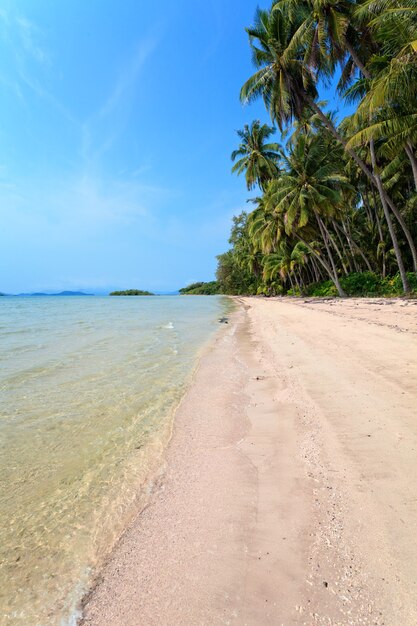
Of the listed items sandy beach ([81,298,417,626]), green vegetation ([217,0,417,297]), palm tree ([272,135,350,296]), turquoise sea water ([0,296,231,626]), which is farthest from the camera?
palm tree ([272,135,350,296])

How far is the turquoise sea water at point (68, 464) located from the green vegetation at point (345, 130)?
1239cm

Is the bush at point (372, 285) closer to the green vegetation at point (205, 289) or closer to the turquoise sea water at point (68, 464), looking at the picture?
the turquoise sea water at point (68, 464)

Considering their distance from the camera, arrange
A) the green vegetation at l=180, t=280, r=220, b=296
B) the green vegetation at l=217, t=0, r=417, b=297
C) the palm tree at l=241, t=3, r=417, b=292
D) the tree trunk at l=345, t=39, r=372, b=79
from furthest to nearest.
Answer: the green vegetation at l=180, t=280, r=220, b=296 → the palm tree at l=241, t=3, r=417, b=292 → the tree trunk at l=345, t=39, r=372, b=79 → the green vegetation at l=217, t=0, r=417, b=297

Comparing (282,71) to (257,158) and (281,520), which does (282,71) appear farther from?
(281,520)

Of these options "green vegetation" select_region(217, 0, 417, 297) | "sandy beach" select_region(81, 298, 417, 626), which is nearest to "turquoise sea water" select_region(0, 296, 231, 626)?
"sandy beach" select_region(81, 298, 417, 626)

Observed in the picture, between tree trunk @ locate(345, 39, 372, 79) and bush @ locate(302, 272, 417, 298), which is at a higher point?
tree trunk @ locate(345, 39, 372, 79)

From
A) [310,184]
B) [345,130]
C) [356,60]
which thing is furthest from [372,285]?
[356,60]

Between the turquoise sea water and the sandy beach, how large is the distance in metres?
0.26

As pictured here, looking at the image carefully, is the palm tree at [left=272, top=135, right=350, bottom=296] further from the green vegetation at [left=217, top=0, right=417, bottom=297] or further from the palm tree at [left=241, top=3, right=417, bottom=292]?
the palm tree at [left=241, top=3, right=417, bottom=292]

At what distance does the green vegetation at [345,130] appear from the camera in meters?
12.8

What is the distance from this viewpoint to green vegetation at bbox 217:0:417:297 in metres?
12.8

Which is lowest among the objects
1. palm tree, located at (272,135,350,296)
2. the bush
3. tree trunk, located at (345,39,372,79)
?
the bush

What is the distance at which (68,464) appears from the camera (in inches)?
140

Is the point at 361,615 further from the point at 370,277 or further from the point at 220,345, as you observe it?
the point at 370,277
